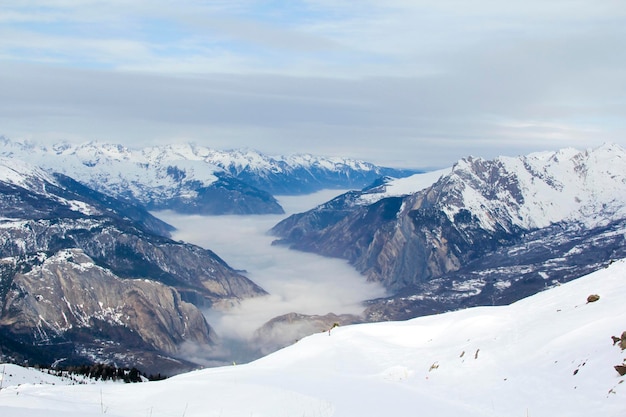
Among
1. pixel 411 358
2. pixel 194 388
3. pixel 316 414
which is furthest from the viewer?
pixel 411 358

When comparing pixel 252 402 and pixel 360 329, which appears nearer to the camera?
pixel 252 402

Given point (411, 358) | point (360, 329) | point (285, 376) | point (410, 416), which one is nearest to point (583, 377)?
point (410, 416)

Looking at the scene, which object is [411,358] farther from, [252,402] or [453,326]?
[252,402]

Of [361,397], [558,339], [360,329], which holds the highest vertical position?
[558,339]

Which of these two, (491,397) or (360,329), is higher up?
(491,397)

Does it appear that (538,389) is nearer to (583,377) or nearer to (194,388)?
(583,377)

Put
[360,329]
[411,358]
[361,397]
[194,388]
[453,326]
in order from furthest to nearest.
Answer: [360,329] < [453,326] < [411,358] < [194,388] < [361,397]

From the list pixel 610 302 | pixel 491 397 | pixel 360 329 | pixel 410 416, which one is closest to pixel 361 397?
pixel 410 416
